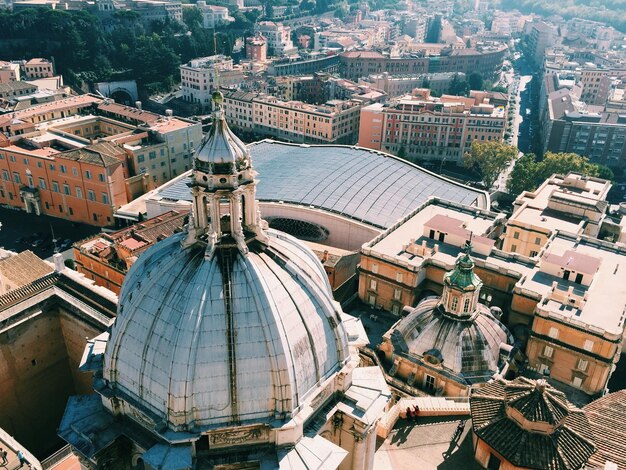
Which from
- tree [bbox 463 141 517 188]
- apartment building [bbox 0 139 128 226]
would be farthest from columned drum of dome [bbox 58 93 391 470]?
tree [bbox 463 141 517 188]

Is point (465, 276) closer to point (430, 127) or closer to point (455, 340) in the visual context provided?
point (455, 340)

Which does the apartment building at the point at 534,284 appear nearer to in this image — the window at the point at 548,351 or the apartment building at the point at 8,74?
the window at the point at 548,351

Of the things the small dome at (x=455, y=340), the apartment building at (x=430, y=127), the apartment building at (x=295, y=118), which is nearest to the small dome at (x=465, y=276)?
the small dome at (x=455, y=340)

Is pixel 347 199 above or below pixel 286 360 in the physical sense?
below

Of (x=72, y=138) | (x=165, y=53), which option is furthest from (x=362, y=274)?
(x=165, y=53)

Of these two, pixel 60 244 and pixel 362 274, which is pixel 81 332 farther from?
pixel 60 244

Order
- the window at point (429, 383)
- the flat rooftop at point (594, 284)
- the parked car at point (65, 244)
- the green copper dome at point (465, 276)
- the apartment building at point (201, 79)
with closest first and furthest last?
1. the green copper dome at point (465, 276)
2. the window at point (429, 383)
3. the flat rooftop at point (594, 284)
4. the parked car at point (65, 244)
5. the apartment building at point (201, 79)
